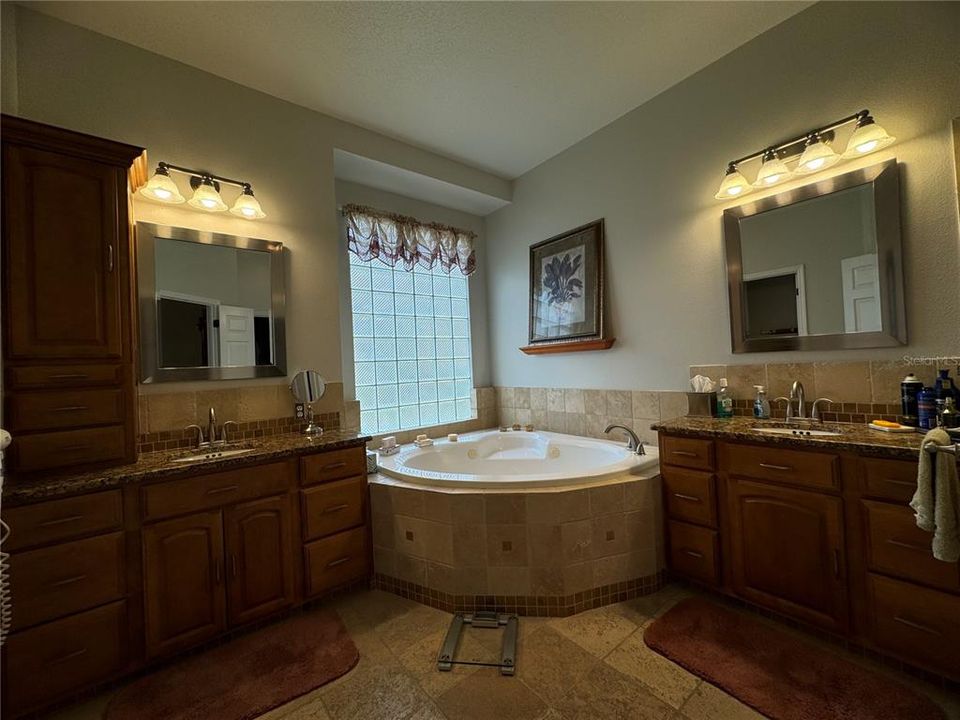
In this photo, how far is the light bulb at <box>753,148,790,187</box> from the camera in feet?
6.52

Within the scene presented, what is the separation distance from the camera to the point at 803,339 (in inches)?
80.1

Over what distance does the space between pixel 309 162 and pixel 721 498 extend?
9.90 ft

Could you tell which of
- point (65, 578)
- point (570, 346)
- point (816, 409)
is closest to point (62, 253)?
point (65, 578)

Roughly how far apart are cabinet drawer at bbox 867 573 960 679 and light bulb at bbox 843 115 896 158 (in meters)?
1.76

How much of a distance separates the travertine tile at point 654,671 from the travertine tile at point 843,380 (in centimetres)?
143

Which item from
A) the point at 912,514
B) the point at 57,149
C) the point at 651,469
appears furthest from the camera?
the point at 651,469

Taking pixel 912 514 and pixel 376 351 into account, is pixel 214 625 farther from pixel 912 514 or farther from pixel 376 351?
pixel 912 514

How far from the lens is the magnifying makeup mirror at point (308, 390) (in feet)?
7.86

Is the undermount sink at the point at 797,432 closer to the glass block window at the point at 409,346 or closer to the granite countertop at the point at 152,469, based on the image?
the granite countertop at the point at 152,469

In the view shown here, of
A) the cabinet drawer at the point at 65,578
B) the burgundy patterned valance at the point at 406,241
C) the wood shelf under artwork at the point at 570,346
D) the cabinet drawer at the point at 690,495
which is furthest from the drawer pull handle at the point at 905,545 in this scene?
the burgundy patterned valance at the point at 406,241

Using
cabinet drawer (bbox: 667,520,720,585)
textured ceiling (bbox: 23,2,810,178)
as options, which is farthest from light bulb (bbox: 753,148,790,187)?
cabinet drawer (bbox: 667,520,720,585)

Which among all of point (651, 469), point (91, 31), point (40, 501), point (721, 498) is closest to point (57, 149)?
point (91, 31)

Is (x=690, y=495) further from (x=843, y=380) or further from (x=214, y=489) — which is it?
(x=214, y=489)

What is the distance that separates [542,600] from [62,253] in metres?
2.53
